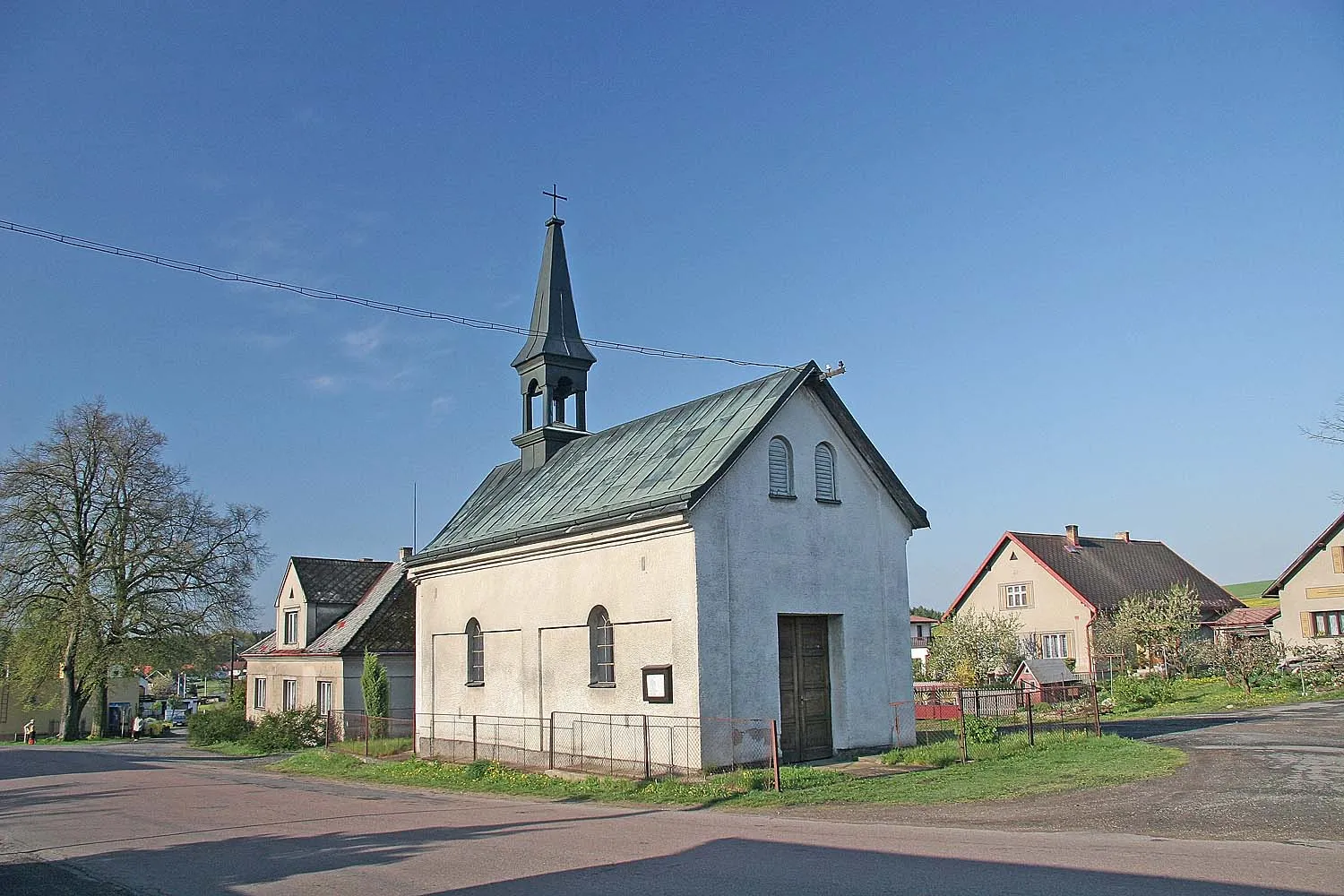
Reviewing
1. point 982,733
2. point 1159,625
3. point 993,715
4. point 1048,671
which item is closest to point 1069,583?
point 1159,625

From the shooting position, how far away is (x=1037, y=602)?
51594 mm

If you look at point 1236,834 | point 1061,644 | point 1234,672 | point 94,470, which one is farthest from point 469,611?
point 1061,644

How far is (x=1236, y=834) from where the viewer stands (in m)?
10.9

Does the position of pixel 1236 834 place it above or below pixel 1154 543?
below

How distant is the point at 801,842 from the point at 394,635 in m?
29.0

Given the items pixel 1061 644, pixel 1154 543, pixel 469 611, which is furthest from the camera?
pixel 1154 543

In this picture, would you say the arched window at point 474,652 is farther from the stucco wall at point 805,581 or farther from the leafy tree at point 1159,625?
the leafy tree at point 1159,625

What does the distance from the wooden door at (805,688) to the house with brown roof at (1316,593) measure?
34412 mm

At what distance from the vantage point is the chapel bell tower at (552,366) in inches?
1080

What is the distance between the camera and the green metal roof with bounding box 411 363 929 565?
1884 cm

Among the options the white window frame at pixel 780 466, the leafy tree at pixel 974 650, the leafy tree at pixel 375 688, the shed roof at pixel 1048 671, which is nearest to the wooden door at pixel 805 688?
the white window frame at pixel 780 466

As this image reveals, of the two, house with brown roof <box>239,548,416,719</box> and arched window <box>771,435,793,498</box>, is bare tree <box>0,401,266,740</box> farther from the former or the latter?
arched window <box>771,435,793,498</box>

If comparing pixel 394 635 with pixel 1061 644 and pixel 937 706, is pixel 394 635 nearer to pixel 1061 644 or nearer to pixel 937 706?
pixel 937 706

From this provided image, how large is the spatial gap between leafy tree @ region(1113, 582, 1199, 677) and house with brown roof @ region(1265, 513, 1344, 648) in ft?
14.8
